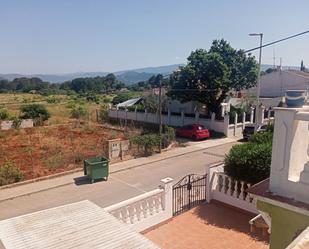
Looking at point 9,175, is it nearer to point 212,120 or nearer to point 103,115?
point 212,120

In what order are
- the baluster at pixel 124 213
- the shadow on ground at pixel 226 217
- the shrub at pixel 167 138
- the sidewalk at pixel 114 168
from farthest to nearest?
1. the shrub at pixel 167 138
2. the sidewalk at pixel 114 168
3. the shadow on ground at pixel 226 217
4. the baluster at pixel 124 213

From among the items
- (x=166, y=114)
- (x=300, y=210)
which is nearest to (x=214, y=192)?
(x=300, y=210)

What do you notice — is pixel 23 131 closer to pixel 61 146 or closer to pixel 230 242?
pixel 61 146

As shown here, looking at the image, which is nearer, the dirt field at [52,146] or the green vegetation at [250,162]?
the green vegetation at [250,162]

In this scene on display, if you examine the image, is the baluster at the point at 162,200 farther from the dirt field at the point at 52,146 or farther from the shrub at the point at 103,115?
the shrub at the point at 103,115

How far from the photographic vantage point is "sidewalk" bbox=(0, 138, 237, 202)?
43.3ft

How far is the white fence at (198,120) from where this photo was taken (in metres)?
25.7

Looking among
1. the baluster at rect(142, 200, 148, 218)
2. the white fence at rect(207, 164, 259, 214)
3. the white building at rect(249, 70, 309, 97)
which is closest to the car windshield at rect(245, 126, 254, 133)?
the white building at rect(249, 70, 309, 97)

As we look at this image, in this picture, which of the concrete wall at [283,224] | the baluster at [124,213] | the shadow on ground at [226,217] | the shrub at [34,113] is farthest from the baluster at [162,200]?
the shrub at [34,113]

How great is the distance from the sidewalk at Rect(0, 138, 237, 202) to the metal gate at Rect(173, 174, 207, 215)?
5.54 meters

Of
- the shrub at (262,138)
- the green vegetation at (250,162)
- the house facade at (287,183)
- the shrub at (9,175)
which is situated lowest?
the shrub at (9,175)

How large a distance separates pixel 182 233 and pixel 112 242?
12.7 feet

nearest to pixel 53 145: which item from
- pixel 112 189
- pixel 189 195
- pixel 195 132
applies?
pixel 112 189

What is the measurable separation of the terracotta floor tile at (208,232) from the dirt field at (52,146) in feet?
29.1
